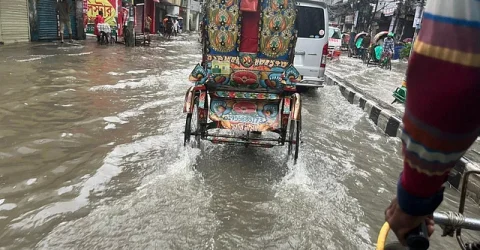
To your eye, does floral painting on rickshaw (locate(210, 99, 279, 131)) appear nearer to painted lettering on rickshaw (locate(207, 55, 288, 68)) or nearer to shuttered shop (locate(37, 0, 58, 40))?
painted lettering on rickshaw (locate(207, 55, 288, 68))

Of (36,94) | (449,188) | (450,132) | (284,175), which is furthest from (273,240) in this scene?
(36,94)

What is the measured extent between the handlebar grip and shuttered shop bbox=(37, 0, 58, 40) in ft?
57.7

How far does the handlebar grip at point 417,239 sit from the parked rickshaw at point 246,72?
3.18 meters

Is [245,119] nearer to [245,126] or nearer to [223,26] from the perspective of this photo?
[245,126]

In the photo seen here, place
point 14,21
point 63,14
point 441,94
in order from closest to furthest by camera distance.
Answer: point 441,94
point 14,21
point 63,14

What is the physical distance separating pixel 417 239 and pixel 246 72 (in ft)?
12.0

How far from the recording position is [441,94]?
2.42 feet

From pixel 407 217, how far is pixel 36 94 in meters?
7.10

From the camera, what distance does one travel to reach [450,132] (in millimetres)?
759

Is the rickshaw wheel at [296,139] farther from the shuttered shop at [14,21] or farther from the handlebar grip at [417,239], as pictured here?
the shuttered shop at [14,21]

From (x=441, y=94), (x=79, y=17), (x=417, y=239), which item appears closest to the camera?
(x=441, y=94)

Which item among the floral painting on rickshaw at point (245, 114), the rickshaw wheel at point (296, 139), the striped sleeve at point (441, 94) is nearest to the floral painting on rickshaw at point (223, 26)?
the floral painting on rickshaw at point (245, 114)

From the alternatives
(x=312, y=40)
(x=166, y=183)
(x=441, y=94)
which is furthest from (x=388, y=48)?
(x=441, y=94)

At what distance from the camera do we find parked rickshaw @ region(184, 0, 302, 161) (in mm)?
4207
